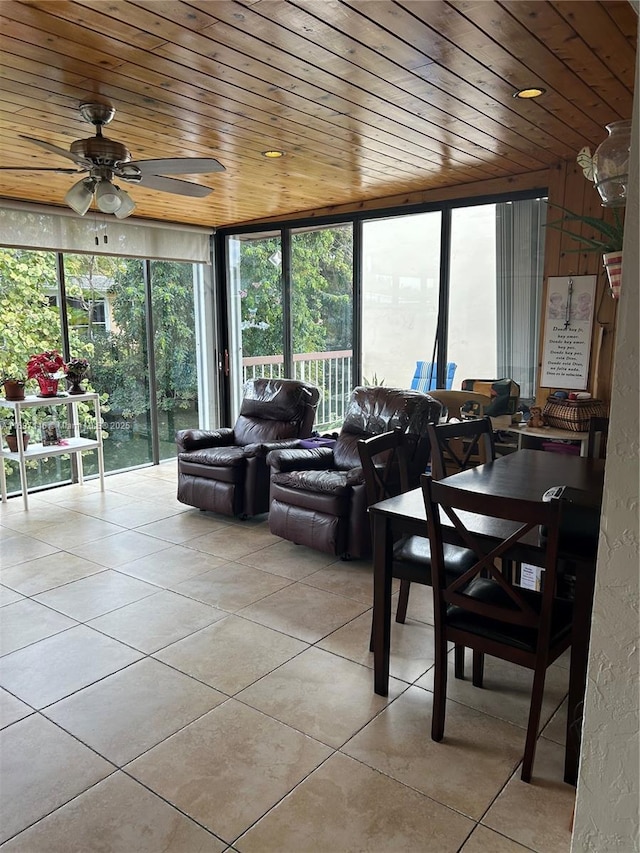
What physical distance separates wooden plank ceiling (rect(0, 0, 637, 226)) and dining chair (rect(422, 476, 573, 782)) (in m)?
1.66

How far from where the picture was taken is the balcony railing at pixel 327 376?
6187mm

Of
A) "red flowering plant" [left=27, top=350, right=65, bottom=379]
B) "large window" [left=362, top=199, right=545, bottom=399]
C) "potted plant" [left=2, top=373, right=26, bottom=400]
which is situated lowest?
"potted plant" [left=2, top=373, right=26, bottom=400]

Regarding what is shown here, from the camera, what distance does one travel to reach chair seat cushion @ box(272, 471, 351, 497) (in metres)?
3.93

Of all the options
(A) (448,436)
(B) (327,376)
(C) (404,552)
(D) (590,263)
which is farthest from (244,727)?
(B) (327,376)

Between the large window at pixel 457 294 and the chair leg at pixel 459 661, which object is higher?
the large window at pixel 457 294

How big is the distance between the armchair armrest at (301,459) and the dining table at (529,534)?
4.85 feet

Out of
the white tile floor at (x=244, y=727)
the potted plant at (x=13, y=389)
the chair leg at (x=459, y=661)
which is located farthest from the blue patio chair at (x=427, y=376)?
the potted plant at (x=13, y=389)

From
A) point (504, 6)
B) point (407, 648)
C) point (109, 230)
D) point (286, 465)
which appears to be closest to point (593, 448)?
point (407, 648)

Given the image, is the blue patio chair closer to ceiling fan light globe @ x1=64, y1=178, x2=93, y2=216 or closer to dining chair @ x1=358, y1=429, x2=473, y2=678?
dining chair @ x1=358, y1=429, x2=473, y2=678

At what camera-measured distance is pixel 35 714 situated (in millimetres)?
2443

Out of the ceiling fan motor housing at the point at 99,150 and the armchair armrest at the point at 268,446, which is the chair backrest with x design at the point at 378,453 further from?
the ceiling fan motor housing at the point at 99,150

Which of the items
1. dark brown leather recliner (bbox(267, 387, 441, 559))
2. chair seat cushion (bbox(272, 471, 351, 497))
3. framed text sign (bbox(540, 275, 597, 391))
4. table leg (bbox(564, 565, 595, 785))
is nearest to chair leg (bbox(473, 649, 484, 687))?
table leg (bbox(564, 565, 595, 785))

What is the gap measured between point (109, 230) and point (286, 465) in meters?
3.18

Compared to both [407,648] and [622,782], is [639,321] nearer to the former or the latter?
[622,782]
